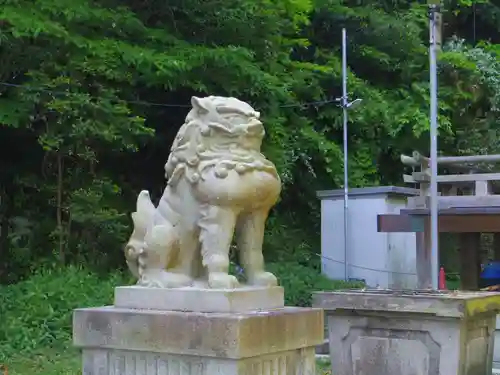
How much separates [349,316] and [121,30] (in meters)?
6.03

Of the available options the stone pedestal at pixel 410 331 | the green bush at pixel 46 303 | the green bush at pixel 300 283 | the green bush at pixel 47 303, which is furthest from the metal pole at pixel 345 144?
the stone pedestal at pixel 410 331

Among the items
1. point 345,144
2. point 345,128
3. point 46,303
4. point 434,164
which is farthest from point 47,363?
point 345,128

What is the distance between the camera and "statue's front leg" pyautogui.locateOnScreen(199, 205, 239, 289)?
4141 mm

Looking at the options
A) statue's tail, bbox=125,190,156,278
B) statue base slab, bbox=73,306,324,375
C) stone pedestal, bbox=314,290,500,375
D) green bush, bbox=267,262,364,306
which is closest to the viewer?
statue base slab, bbox=73,306,324,375

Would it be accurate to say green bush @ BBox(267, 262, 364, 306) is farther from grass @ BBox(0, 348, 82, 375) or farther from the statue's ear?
the statue's ear

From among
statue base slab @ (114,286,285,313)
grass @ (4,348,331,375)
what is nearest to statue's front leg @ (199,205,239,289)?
statue base slab @ (114,286,285,313)

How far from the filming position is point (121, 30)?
1101 cm

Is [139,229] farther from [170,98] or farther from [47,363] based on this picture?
[170,98]

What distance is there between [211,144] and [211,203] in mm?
332

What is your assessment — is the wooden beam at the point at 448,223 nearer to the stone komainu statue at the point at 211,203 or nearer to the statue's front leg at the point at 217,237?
the stone komainu statue at the point at 211,203

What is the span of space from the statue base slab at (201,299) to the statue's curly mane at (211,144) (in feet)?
1.95

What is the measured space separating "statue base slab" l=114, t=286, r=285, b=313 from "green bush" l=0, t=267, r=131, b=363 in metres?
4.47

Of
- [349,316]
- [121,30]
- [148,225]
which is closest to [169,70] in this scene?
[121,30]

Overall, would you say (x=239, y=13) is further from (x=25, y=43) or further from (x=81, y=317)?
(x=81, y=317)
